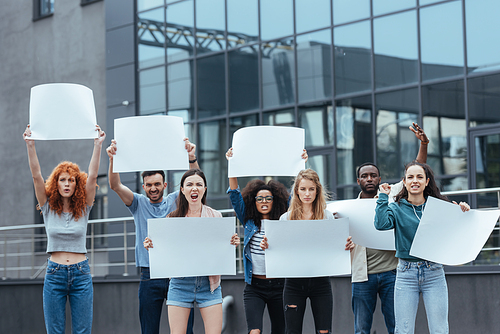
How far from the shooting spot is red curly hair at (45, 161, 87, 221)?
5727mm

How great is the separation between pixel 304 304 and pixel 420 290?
97cm

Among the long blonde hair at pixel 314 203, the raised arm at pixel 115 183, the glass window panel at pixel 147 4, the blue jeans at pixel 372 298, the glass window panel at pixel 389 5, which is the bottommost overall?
the blue jeans at pixel 372 298

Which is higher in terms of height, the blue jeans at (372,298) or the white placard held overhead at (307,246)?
the white placard held overhead at (307,246)

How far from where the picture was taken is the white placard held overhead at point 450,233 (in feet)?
16.1

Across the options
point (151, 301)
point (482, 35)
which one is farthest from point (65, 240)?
point (482, 35)

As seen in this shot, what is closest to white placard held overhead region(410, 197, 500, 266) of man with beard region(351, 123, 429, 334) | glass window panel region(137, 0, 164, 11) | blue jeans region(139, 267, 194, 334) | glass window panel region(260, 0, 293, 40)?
man with beard region(351, 123, 429, 334)

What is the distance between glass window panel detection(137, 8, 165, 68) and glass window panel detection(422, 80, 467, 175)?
23.2 ft

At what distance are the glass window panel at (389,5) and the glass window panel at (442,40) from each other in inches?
13.3

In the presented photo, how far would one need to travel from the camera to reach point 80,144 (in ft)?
55.1

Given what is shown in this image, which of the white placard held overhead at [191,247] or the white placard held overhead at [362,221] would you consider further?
the white placard held overhead at [362,221]

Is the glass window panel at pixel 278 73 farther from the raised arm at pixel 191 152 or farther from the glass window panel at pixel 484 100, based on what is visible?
the raised arm at pixel 191 152

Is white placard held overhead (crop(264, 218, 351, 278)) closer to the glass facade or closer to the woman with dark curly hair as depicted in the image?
the woman with dark curly hair

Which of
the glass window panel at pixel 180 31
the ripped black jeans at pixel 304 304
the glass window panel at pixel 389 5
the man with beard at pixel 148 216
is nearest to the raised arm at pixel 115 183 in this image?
the man with beard at pixel 148 216

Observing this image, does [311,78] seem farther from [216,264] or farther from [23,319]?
[216,264]
